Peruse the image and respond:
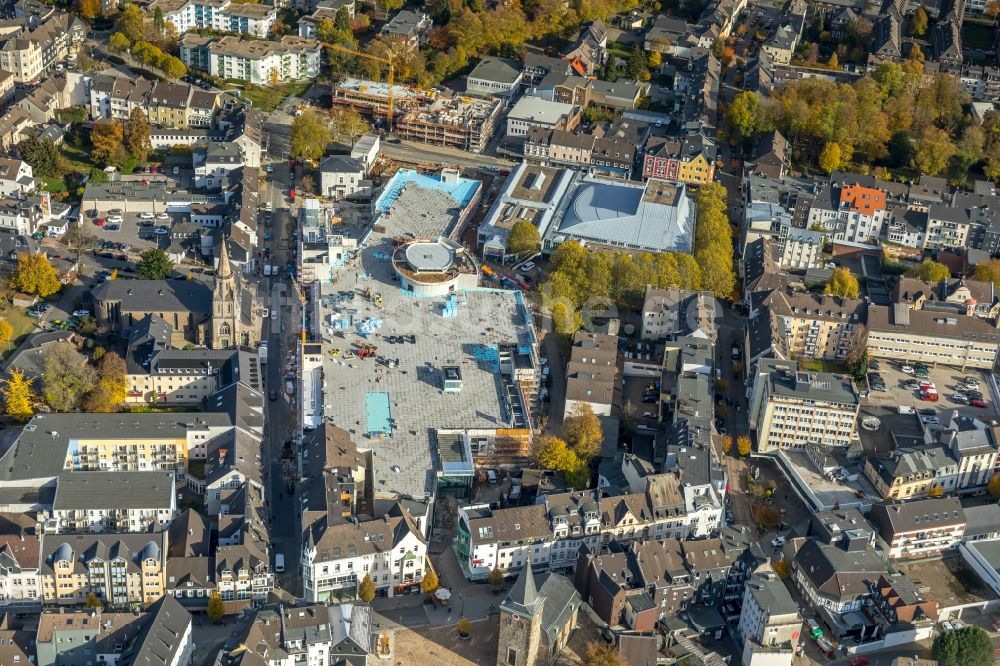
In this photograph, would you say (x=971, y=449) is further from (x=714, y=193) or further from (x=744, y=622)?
(x=714, y=193)

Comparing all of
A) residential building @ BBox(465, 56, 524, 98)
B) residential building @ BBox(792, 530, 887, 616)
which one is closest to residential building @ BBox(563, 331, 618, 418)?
residential building @ BBox(792, 530, 887, 616)

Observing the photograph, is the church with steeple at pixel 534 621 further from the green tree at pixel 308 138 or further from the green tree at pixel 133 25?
the green tree at pixel 133 25

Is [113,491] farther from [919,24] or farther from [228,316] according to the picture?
[919,24]

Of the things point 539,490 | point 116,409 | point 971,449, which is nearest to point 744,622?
point 539,490

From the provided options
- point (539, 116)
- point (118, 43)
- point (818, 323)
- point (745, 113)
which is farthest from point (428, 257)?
point (118, 43)

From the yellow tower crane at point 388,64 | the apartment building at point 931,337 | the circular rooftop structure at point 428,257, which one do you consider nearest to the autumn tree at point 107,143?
the yellow tower crane at point 388,64

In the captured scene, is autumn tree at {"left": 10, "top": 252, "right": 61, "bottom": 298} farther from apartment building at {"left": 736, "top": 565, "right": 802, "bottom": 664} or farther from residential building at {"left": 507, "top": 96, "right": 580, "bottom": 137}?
apartment building at {"left": 736, "top": 565, "right": 802, "bottom": 664}

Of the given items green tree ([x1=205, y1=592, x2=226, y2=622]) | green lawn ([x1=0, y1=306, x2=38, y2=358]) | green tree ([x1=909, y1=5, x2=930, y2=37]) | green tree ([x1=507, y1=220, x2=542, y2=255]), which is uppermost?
green tree ([x1=909, y1=5, x2=930, y2=37])
